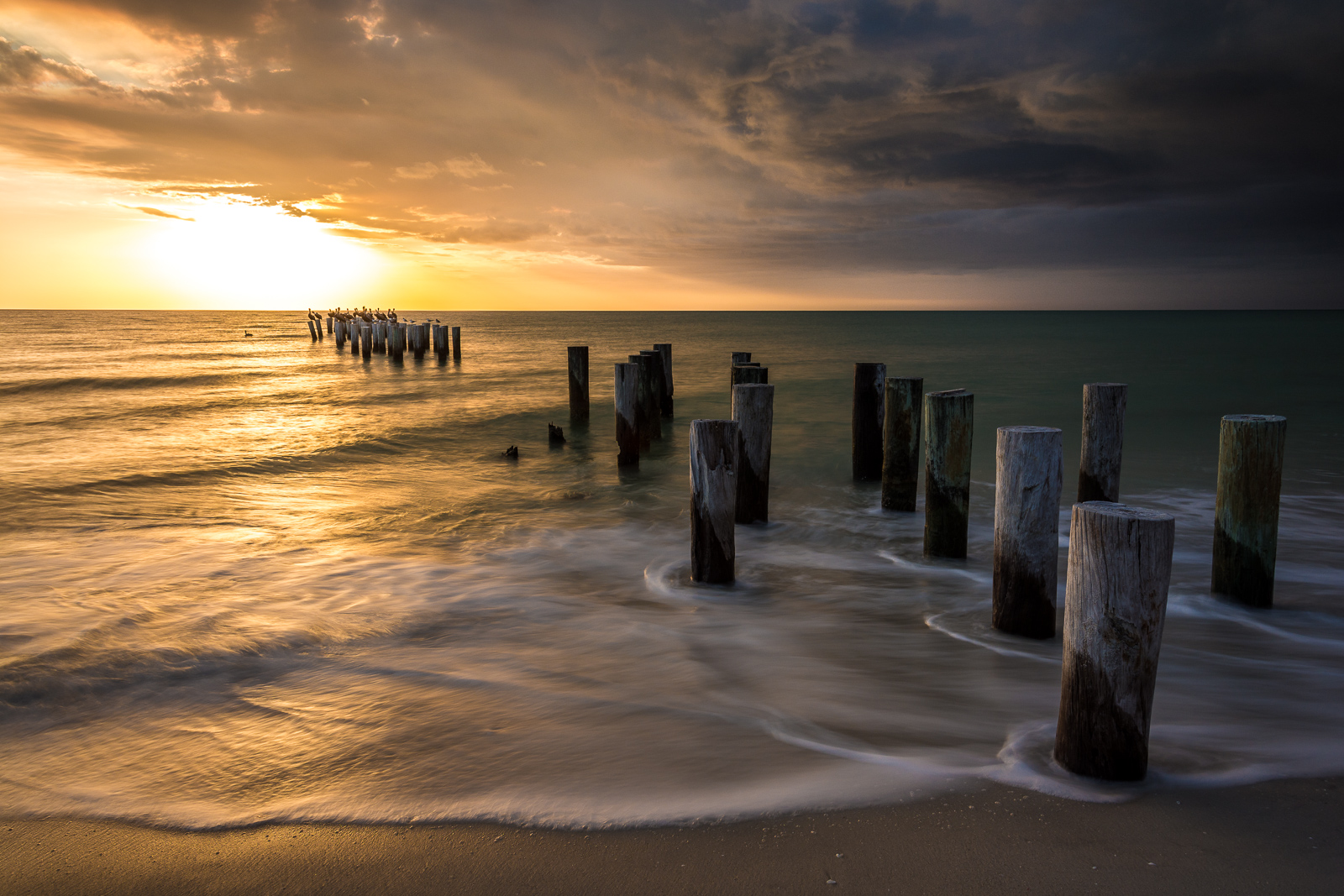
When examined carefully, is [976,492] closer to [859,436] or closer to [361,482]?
[859,436]

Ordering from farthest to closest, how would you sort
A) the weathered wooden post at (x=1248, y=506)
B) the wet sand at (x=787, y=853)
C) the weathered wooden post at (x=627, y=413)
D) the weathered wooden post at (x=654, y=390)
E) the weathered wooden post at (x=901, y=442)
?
the weathered wooden post at (x=654, y=390), the weathered wooden post at (x=627, y=413), the weathered wooden post at (x=901, y=442), the weathered wooden post at (x=1248, y=506), the wet sand at (x=787, y=853)

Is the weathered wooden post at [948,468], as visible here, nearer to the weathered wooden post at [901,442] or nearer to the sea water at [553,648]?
the sea water at [553,648]

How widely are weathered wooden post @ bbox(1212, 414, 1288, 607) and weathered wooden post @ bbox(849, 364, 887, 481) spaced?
3710 millimetres

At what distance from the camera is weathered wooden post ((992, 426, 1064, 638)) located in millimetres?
4012

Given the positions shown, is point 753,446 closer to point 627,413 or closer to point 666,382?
point 627,413

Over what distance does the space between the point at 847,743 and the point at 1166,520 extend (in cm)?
150

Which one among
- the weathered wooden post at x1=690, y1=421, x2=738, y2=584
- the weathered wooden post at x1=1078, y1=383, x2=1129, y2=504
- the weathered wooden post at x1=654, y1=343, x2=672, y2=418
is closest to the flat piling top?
the weathered wooden post at x1=690, y1=421, x2=738, y2=584

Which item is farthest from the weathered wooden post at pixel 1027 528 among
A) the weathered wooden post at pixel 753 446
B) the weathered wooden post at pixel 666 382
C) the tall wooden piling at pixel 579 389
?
the weathered wooden post at pixel 666 382

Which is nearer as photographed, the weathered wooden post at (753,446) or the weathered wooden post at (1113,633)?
the weathered wooden post at (1113,633)

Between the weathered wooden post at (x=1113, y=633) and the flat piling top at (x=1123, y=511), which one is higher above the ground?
the flat piling top at (x=1123, y=511)

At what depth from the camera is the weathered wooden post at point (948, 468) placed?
555 cm

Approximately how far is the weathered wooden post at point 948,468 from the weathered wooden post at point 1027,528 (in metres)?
1.36

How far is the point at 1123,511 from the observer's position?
101 inches

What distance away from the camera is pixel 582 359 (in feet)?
43.6
